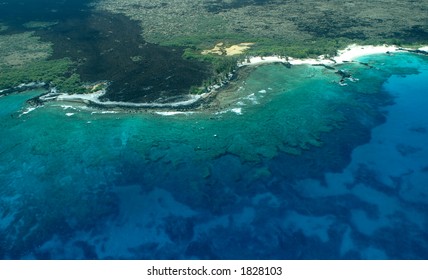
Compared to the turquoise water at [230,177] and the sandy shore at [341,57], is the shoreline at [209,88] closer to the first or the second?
the sandy shore at [341,57]

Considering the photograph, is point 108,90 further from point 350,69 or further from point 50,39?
point 350,69

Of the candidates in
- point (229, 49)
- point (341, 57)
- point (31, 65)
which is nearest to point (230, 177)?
point (229, 49)

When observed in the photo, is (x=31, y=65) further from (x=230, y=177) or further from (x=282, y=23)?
(x=282, y=23)

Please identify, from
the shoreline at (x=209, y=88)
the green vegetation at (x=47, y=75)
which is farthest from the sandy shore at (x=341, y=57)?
the green vegetation at (x=47, y=75)

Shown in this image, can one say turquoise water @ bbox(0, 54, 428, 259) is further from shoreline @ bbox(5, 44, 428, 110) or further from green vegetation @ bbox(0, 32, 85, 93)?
green vegetation @ bbox(0, 32, 85, 93)
